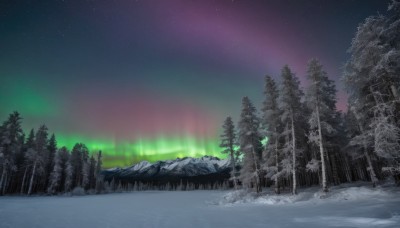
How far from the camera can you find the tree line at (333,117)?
1286 cm

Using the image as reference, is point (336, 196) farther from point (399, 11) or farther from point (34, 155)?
point (34, 155)

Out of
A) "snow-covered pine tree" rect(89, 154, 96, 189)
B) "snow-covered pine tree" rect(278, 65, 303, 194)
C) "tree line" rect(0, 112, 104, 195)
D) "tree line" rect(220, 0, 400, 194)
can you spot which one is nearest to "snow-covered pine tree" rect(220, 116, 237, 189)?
"tree line" rect(220, 0, 400, 194)

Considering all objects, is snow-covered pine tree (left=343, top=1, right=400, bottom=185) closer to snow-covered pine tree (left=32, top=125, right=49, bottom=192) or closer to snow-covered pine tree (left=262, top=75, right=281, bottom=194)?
snow-covered pine tree (left=262, top=75, right=281, bottom=194)

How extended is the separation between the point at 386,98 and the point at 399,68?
110 inches

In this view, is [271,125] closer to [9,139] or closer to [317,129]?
[317,129]

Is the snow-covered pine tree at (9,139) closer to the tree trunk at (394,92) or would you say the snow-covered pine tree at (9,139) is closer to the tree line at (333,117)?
the tree line at (333,117)

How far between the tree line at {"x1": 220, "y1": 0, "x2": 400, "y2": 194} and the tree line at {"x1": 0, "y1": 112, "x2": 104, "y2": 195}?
38453 mm

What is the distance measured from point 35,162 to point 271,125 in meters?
46.8

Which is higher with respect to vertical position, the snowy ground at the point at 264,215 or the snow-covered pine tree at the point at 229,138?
the snow-covered pine tree at the point at 229,138

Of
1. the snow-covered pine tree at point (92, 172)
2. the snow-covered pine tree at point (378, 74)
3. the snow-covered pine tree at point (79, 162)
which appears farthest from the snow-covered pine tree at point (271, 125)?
the snow-covered pine tree at point (92, 172)

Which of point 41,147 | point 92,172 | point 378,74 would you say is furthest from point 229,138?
point 92,172

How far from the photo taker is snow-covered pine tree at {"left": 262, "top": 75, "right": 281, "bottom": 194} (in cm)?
2525

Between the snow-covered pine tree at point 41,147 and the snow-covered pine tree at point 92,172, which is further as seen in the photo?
the snow-covered pine tree at point 92,172

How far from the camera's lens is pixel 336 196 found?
15.8 metres
